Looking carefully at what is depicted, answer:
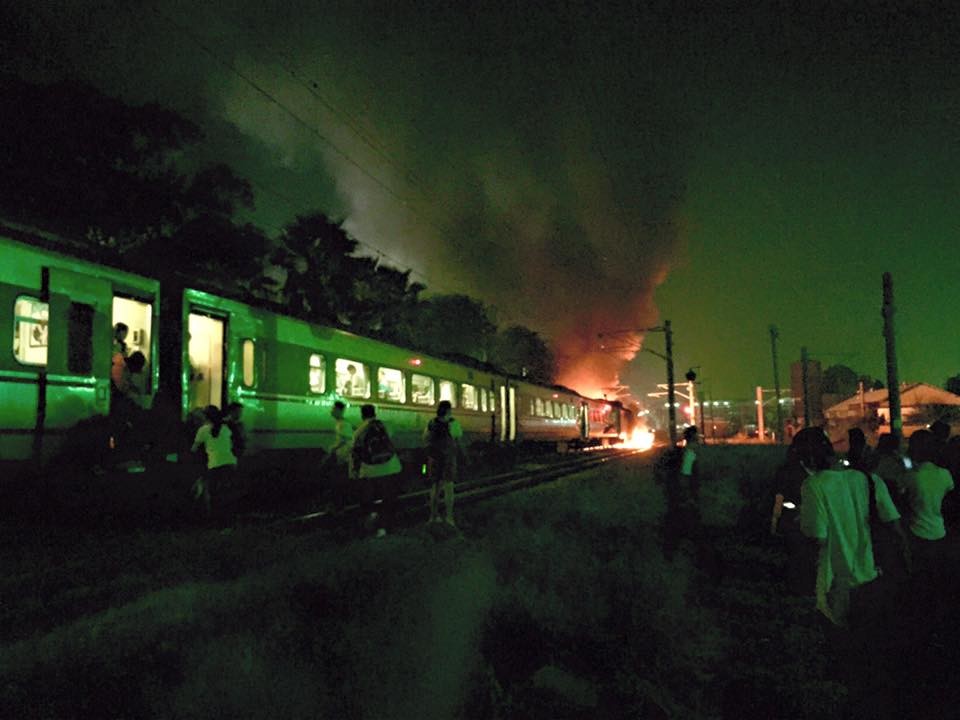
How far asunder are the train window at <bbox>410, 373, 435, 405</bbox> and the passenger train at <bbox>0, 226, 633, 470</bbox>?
0.03 m

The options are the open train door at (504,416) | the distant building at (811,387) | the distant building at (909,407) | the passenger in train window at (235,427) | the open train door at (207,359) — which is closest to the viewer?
the passenger in train window at (235,427)

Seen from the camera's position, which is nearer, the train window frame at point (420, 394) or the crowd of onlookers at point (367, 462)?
the crowd of onlookers at point (367, 462)

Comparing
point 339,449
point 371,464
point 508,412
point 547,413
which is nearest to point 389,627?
point 371,464

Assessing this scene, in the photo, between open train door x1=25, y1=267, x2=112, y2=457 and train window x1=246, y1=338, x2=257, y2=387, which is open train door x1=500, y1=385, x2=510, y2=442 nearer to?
train window x1=246, y1=338, x2=257, y2=387

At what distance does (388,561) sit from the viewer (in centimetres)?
595

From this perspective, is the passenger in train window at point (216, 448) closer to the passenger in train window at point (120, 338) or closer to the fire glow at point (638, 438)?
the passenger in train window at point (120, 338)

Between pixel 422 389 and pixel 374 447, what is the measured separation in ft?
32.3

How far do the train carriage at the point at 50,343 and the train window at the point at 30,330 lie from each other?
1 centimetres

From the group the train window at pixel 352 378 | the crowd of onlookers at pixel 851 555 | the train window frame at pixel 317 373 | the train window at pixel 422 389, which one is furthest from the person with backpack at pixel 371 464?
the train window at pixel 422 389

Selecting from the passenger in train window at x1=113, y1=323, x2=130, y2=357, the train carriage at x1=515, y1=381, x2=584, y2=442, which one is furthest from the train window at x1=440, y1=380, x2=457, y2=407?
the passenger in train window at x1=113, y1=323, x2=130, y2=357

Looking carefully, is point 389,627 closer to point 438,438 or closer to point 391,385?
point 438,438

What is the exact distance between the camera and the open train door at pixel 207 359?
11031 millimetres

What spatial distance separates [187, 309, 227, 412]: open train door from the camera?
11.0 meters

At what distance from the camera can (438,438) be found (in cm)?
921
